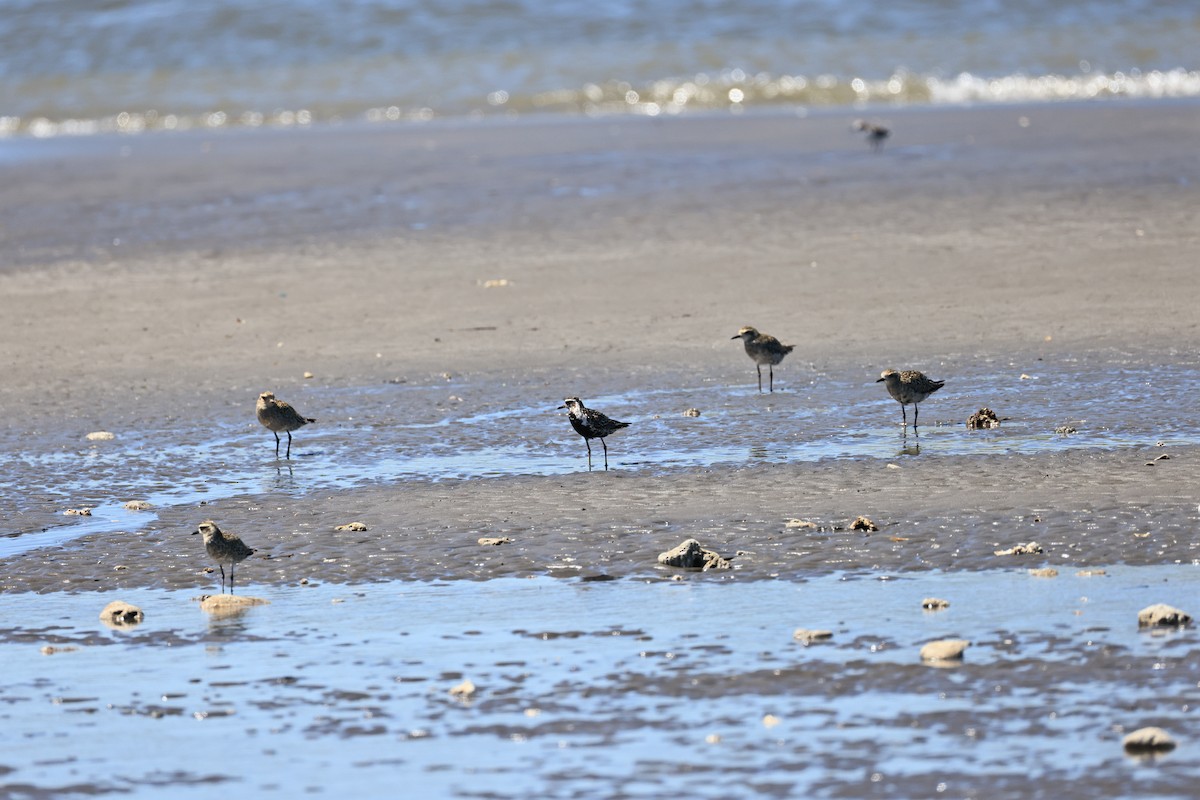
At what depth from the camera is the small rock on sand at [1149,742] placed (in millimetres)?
5496

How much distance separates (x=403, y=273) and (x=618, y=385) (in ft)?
15.7

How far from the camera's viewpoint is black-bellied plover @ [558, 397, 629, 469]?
32.3 ft

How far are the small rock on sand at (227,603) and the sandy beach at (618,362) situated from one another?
1.14 ft

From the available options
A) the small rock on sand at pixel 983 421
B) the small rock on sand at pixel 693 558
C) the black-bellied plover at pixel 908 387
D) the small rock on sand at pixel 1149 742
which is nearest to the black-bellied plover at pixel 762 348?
the black-bellied plover at pixel 908 387

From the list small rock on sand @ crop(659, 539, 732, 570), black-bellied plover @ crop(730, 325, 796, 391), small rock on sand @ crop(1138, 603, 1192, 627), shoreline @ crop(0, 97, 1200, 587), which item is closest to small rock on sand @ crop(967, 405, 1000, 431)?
shoreline @ crop(0, 97, 1200, 587)

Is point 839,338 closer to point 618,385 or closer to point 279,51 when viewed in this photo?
point 618,385

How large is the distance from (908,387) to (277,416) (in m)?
3.75

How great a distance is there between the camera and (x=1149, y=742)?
5.50 m

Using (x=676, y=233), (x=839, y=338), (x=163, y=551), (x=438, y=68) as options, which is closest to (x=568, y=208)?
(x=676, y=233)

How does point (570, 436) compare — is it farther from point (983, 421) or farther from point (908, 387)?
point (983, 421)

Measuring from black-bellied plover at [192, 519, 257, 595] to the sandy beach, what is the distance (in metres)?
0.14

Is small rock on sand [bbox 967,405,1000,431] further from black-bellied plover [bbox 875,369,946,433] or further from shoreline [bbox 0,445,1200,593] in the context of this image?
shoreline [bbox 0,445,1200,593]

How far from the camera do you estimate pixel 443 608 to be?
7.45 m

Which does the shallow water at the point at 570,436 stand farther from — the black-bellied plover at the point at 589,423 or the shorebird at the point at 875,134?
the shorebird at the point at 875,134
